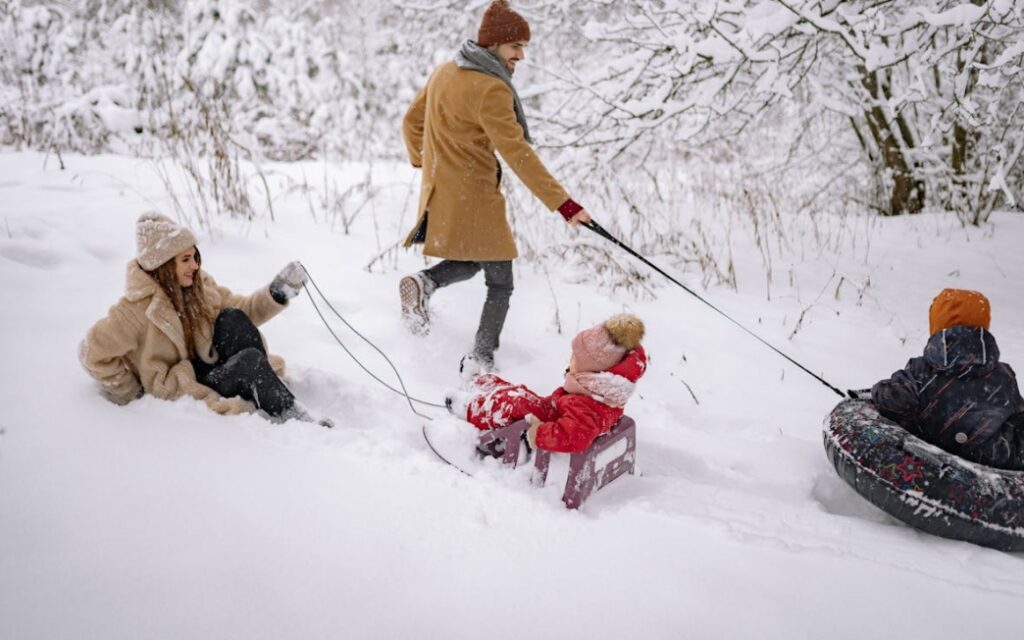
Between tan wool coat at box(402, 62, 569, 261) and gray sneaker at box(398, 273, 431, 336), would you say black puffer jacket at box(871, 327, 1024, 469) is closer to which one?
tan wool coat at box(402, 62, 569, 261)

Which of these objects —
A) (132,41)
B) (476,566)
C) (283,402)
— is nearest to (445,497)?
(476,566)

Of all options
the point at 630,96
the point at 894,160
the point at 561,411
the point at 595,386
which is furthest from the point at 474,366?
the point at 894,160

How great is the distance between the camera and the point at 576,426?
2.04 meters

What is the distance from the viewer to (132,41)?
32.7 ft

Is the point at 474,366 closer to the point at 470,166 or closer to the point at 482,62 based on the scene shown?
the point at 470,166

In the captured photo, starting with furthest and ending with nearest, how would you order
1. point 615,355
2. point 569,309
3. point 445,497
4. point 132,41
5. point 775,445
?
1. point 132,41
2. point 569,309
3. point 775,445
4. point 615,355
5. point 445,497

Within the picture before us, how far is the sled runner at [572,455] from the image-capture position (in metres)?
2.02

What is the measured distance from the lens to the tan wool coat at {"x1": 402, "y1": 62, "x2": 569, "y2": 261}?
2.67 meters

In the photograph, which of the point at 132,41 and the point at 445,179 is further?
the point at 132,41

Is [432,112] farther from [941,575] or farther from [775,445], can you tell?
[941,575]

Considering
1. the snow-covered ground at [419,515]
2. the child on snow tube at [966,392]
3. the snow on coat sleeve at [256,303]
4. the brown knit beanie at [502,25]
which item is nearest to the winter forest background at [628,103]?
the snow-covered ground at [419,515]

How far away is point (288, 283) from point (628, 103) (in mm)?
2719

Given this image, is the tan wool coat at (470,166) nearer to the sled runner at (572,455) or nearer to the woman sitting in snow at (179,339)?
the woman sitting in snow at (179,339)

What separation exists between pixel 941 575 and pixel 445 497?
158 centimetres
